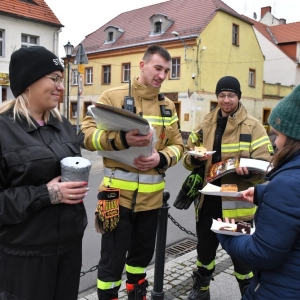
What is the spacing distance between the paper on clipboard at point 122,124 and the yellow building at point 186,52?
21278 mm

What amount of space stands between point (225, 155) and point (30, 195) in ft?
6.46

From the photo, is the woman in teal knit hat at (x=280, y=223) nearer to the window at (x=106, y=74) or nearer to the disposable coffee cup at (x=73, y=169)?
the disposable coffee cup at (x=73, y=169)

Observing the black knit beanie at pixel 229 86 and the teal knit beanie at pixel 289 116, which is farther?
the black knit beanie at pixel 229 86

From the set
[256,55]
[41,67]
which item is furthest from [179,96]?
[41,67]

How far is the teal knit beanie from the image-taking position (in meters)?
1.83

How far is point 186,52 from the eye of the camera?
2420cm

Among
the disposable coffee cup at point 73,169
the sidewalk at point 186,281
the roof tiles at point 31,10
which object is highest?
the roof tiles at point 31,10

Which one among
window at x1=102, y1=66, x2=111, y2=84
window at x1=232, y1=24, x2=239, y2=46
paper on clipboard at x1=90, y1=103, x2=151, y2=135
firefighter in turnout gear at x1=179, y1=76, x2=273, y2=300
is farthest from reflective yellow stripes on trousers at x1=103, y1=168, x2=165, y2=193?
window at x1=102, y1=66, x2=111, y2=84

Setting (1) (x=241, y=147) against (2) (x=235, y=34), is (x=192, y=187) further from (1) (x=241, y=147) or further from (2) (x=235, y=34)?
(2) (x=235, y=34)

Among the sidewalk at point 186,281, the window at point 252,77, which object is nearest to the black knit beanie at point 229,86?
the sidewalk at point 186,281

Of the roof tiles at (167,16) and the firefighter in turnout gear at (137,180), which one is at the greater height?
the roof tiles at (167,16)

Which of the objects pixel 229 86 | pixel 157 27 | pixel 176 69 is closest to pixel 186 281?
pixel 229 86

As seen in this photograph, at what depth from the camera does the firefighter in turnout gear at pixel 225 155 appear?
3.35m

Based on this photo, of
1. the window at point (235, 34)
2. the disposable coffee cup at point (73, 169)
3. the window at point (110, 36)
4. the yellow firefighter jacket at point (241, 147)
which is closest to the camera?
the disposable coffee cup at point (73, 169)
